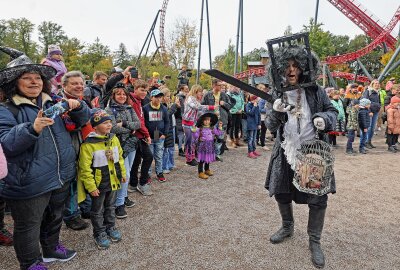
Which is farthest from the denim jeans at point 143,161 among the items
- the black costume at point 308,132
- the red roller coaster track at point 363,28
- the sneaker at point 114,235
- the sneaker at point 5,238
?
the red roller coaster track at point 363,28

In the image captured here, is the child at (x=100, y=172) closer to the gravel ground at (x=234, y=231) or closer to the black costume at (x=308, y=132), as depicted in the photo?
the gravel ground at (x=234, y=231)

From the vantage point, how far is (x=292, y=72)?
2594 mm

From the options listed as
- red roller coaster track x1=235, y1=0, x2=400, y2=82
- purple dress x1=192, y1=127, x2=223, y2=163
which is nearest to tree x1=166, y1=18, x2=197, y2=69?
red roller coaster track x1=235, y1=0, x2=400, y2=82

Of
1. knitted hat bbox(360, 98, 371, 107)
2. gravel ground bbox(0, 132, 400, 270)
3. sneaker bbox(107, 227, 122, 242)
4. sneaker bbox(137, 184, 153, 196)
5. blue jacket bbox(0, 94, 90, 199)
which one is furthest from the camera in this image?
knitted hat bbox(360, 98, 371, 107)

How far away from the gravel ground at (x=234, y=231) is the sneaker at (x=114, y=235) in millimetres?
58

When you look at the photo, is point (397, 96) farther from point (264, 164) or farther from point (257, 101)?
point (264, 164)

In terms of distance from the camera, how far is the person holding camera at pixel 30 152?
2.00 m

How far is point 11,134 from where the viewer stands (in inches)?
76.7

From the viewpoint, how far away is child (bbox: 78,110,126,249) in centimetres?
278

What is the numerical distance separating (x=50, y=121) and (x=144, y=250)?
1644 millimetres

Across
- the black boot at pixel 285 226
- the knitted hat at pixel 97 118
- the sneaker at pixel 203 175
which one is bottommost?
the sneaker at pixel 203 175

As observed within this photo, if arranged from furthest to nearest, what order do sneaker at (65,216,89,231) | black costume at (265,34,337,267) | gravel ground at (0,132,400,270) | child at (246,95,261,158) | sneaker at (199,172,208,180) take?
child at (246,95,261,158), sneaker at (199,172,208,180), sneaker at (65,216,89,231), gravel ground at (0,132,400,270), black costume at (265,34,337,267)

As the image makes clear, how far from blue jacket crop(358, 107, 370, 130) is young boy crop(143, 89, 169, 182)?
18.6 feet

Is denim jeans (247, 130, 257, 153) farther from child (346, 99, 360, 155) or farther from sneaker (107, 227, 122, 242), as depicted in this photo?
sneaker (107, 227, 122, 242)
